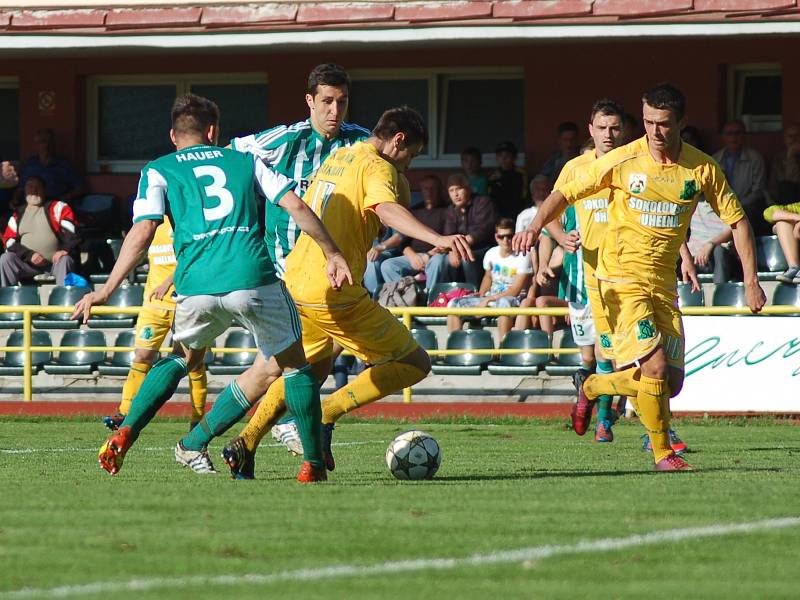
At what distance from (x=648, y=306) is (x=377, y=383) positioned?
5.89 feet

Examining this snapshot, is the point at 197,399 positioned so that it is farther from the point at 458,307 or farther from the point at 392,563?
the point at 392,563

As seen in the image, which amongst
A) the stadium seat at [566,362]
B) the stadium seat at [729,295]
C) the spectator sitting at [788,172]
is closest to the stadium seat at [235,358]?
the stadium seat at [566,362]

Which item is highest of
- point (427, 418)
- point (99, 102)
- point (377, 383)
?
point (99, 102)

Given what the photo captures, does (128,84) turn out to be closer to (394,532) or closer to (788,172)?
(788,172)

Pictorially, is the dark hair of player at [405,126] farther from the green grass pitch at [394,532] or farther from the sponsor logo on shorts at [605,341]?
the sponsor logo on shorts at [605,341]

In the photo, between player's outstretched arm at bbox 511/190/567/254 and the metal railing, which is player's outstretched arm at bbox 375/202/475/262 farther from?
the metal railing

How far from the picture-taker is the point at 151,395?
26.9 ft

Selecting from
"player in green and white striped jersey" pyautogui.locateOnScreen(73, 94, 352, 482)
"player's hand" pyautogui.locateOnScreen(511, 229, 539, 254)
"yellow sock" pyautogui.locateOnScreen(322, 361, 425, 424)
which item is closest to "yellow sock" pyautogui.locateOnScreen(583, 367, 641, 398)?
"player's hand" pyautogui.locateOnScreen(511, 229, 539, 254)

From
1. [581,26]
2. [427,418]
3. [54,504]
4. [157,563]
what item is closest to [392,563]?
[157,563]

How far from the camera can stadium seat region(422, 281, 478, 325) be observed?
17922mm

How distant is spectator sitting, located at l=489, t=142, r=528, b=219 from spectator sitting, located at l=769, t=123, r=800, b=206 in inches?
117

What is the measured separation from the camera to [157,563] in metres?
5.34

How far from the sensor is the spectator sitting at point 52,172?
20.6m

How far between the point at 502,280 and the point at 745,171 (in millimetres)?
2994
